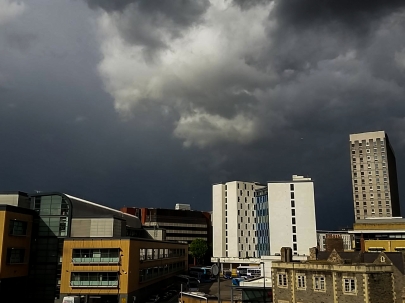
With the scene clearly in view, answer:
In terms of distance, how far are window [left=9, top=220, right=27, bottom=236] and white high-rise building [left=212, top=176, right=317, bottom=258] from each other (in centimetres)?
8149

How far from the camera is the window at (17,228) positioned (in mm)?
65750

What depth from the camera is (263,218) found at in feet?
458

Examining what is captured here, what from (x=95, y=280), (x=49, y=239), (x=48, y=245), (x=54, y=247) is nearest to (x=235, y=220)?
(x=54, y=247)

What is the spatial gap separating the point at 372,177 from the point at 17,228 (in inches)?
5855

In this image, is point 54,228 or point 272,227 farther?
point 272,227

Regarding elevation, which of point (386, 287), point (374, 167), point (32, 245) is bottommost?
point (386, 287)

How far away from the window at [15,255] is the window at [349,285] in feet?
171

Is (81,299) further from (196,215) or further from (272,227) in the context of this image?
(196,215)

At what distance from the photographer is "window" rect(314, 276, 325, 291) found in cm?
5184

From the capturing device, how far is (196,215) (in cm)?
17825

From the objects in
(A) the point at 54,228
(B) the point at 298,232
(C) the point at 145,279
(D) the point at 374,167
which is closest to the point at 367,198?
(D) the point at 374,167

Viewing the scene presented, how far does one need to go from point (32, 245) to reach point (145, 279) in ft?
72.3

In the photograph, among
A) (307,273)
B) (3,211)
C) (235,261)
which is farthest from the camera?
(235,261)

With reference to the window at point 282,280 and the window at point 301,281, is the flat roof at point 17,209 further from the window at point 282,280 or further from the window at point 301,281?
the window at point 301,281
